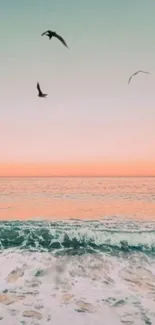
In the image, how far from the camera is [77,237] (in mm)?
15414

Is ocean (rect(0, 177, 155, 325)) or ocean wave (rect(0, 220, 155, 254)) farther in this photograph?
ocean wave (rect(0, 220, 155, 254))

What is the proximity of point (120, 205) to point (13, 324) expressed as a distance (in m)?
18.8

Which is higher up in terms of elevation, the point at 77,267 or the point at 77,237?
the point at 77,237

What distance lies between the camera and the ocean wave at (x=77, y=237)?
13.8m

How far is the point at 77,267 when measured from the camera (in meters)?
10.9

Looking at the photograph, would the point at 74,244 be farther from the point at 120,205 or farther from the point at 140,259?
the point at 120,205

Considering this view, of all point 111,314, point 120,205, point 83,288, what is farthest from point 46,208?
point 111,314

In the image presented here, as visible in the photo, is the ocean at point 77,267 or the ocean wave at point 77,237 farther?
the ocean wave at point 77,237

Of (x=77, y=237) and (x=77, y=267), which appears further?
(x=77, y=237)

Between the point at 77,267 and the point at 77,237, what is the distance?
4.52m

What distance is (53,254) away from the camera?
1267 cm

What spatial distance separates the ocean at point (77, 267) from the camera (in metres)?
7.05

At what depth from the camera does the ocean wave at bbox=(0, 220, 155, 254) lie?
13820 millimetres

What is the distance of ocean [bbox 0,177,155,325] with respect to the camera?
7.05 metres
